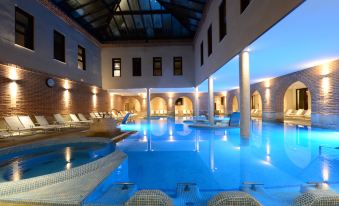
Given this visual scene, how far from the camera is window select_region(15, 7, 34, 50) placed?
32.6 feet

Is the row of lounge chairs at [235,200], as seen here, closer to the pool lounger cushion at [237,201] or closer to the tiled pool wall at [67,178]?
the pool lounger cushion at [237,201]

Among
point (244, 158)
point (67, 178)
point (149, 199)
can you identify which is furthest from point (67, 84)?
point (149, 199)

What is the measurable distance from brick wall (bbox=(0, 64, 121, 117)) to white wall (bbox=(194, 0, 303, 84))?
8.07 metres

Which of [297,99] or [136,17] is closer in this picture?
[136,17]

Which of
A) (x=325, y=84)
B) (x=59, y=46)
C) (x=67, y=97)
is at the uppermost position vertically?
(x=59, y=46)

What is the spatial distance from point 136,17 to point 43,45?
318 inches

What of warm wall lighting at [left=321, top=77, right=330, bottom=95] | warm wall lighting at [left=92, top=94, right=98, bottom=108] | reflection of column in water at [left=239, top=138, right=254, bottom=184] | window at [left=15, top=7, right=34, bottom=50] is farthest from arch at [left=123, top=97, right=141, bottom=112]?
reflection of column in water at [left=239, top=138, right=254, bottom=184]

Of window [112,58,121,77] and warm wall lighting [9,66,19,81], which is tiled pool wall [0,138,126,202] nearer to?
warm wall lighting [9,66,19,81]

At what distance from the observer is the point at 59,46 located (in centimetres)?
1311

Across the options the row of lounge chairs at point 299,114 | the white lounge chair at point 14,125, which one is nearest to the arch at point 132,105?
the row of lounge chairs at point 299,114

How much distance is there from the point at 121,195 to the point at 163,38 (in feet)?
57.8

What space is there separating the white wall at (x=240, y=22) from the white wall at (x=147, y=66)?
252 inches

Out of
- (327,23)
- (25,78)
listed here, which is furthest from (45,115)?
(327,23)

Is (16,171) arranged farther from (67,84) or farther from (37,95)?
(67,84)
